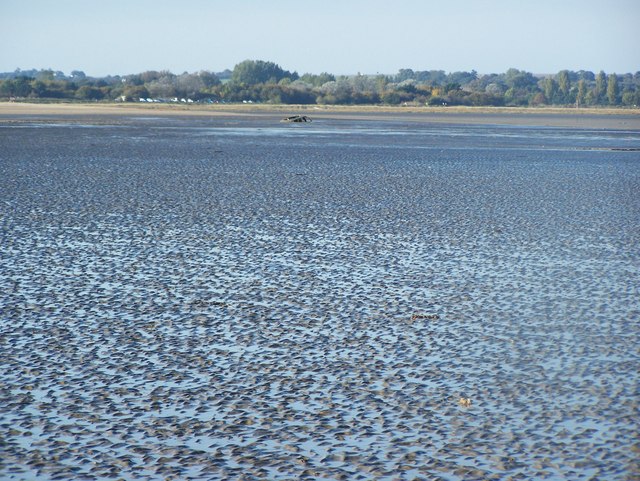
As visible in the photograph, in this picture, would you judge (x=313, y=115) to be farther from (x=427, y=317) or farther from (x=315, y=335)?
(x=315, y=335)

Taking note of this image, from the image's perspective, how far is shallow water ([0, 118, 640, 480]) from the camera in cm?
789

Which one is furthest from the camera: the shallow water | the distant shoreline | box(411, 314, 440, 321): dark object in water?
the distant shoreline

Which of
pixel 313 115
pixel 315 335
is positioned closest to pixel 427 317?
pixel 315 335

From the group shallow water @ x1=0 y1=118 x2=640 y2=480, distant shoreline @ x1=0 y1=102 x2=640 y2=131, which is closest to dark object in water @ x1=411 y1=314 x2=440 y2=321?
shallow water @ x1=0 y1=118 x2=640 y2=480

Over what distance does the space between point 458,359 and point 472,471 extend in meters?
3.32

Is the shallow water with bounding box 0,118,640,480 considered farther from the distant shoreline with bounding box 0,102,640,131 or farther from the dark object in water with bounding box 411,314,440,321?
the distant shoreline with bounding box 0,102,640,131

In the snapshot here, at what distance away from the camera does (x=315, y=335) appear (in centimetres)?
1167

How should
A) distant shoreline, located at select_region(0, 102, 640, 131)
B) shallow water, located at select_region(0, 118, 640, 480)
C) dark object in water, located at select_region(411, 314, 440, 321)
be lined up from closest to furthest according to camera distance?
shallow water, located at select_region(0, 118, 640, 480) → dark object in water, located at select_region(411, 314, 440, 321) → distant shoreline, located at select_region(0, 102, 640, 131)

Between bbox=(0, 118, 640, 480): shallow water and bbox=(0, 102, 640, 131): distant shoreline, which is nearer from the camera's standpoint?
bbox=(0, 118, 640, 480): shallow water

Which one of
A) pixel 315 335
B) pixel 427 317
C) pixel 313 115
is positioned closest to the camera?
pixel 315 335

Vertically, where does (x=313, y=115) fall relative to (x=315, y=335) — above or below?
above

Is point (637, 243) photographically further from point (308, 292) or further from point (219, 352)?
point (219, 352)

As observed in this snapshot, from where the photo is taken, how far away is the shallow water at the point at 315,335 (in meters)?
7.89

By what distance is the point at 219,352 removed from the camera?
1080 centimetres
